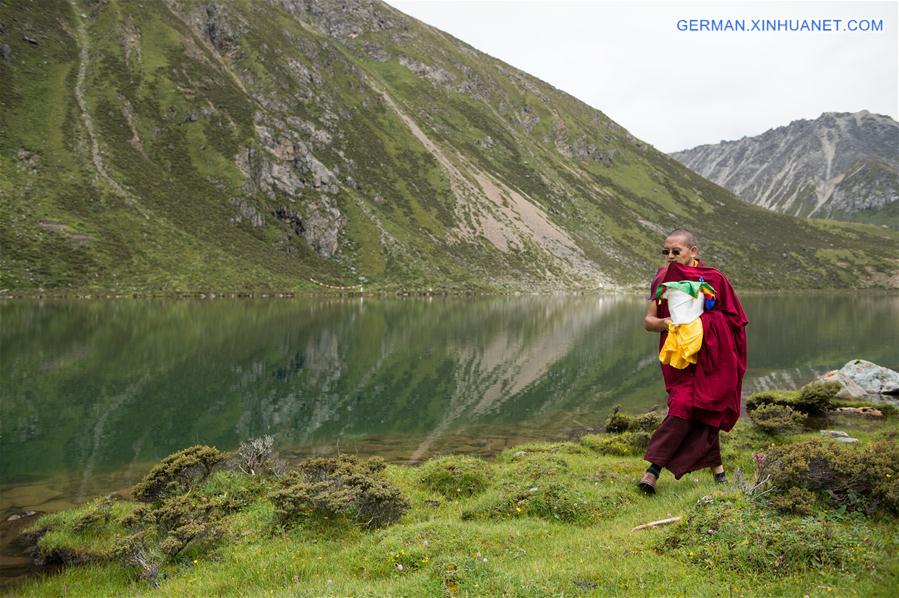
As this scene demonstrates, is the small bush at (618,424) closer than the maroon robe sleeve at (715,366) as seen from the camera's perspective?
No

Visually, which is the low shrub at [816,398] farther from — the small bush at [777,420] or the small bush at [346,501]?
the small bush at [346,501]

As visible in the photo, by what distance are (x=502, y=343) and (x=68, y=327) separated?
37189 millimetres

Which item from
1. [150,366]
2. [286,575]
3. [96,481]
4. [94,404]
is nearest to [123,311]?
[150,366]

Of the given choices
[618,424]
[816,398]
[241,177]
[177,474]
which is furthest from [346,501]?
[241,177]

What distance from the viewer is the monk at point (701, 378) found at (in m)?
9.60

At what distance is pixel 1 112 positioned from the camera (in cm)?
9600

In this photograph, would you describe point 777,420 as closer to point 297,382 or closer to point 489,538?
point 489,538

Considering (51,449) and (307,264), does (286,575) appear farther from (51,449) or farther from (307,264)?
(307,264)

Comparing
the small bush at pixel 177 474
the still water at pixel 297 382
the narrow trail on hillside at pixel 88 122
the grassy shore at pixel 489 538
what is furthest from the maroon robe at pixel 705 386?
the narrow trail on hillside at pixel 88 122

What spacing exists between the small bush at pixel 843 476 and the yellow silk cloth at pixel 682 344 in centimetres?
211

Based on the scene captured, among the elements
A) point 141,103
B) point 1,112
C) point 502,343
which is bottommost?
point 502,343

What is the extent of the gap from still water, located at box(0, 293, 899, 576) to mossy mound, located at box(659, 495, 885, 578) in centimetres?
1240

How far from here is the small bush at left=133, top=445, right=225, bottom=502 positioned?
12.8 m

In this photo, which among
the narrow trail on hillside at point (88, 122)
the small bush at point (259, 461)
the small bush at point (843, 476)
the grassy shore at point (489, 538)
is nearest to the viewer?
the grassy shore at point (489, 538)
